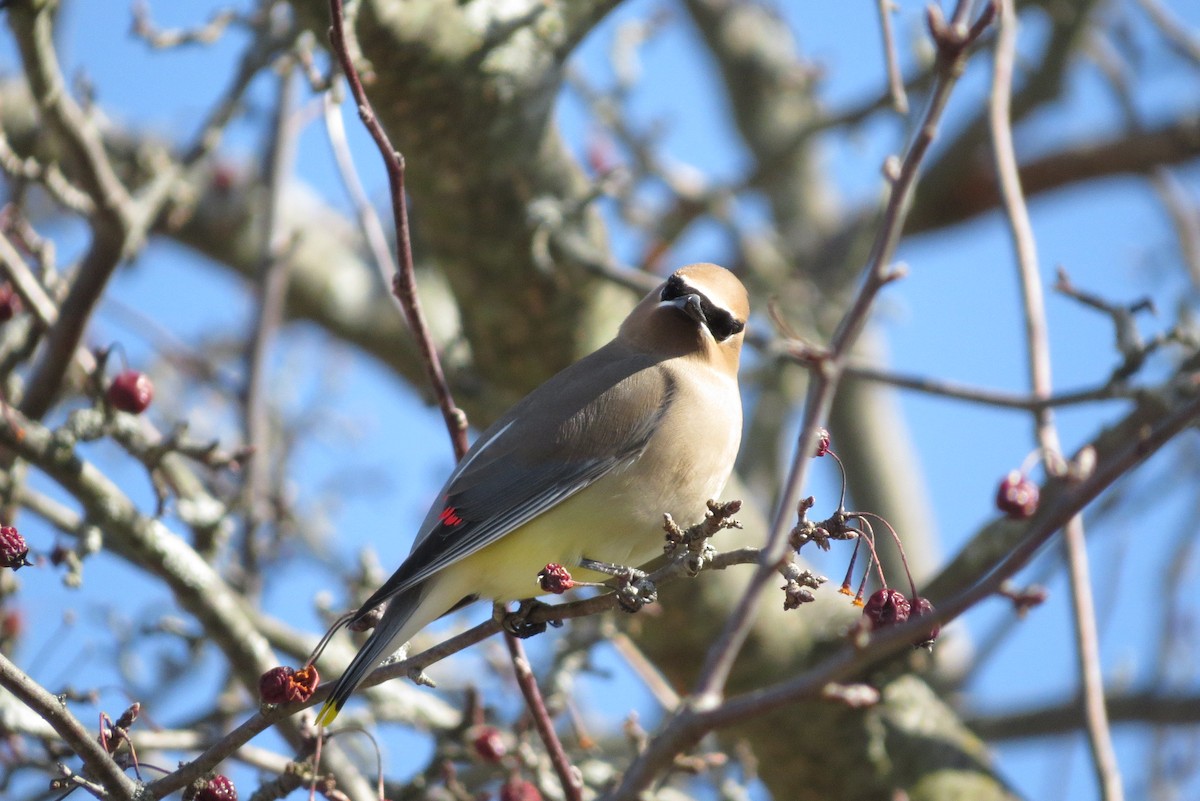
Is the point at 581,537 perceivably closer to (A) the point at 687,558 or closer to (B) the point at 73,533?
(A) the point at 687,558

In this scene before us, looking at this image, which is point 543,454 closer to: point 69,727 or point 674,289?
point 674,289

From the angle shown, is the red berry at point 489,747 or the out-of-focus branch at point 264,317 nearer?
the red berry at point 489,747

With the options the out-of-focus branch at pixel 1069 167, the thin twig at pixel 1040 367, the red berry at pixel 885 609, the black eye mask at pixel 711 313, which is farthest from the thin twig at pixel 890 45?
the out-of-focus branch at pixel 1069 167

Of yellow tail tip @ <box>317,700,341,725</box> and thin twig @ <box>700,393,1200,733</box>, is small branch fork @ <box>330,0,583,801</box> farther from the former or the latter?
thin twig @ <box>700,393,1200,733</box>

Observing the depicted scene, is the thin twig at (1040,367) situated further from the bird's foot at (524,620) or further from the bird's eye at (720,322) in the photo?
the bird's foot at (524,620)

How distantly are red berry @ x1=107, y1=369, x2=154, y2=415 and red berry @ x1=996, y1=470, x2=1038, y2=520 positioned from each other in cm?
210

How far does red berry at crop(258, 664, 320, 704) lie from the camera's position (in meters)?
2.52

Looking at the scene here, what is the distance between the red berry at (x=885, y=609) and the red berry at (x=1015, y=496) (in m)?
0.72

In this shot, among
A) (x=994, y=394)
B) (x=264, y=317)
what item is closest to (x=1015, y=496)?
(x=994, y=394)

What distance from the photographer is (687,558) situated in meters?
2.51

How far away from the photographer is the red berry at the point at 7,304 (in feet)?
11.8

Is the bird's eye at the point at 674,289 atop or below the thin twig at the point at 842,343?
atop

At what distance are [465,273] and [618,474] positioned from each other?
139 centimetres

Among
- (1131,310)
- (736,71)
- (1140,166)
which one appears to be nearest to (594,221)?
(1131,310)
